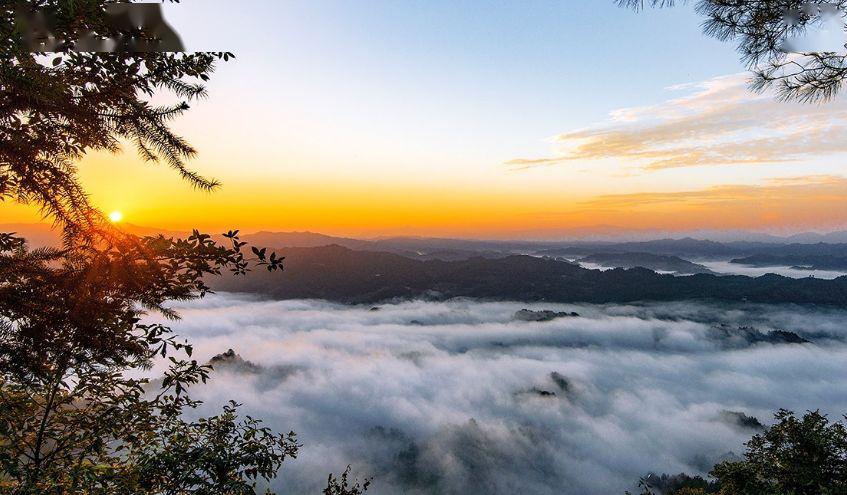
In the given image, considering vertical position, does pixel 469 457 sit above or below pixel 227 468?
below

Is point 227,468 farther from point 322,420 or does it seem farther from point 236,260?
point 322,420

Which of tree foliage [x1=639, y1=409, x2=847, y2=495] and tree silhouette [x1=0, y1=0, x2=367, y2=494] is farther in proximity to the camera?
tree foliage [x1=639, y1=409, x2=847, y2=495]

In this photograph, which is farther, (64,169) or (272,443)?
(272,443)

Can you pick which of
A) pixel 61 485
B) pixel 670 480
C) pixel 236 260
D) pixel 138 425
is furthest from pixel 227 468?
pixel 670 480

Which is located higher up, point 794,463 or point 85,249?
point 85,249

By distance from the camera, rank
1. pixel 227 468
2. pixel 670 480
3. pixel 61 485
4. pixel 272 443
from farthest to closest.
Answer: pixel 670 480, pixel 272 443, pixel 227 468, pixel 61 485

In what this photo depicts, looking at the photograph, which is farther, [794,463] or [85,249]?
[794,463]

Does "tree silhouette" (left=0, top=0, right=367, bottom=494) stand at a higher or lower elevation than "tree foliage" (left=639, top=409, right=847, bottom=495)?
higher

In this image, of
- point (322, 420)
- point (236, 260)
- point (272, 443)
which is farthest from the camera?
point (322, 420)

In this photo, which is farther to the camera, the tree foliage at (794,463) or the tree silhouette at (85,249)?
the tree foliage at (794,463)

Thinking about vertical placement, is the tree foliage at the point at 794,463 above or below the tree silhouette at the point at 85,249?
Result: below

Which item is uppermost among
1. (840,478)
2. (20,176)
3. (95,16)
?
(95,16)
